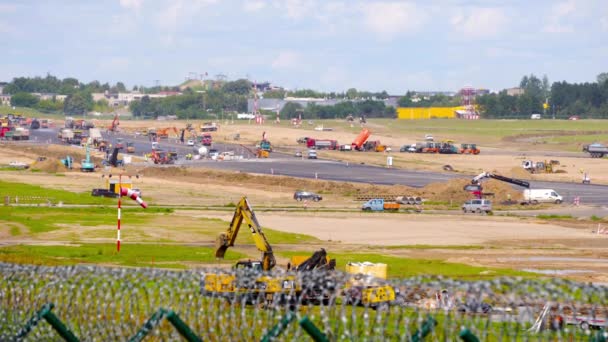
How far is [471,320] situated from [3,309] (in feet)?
31.0

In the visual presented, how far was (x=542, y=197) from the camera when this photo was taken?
10256 cm

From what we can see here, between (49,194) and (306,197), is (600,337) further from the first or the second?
(49,194)

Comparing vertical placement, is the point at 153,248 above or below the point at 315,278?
below

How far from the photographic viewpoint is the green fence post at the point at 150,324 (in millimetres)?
16625

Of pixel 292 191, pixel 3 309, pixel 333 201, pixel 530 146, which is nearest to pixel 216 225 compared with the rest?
pixel 333 201

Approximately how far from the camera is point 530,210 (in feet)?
317

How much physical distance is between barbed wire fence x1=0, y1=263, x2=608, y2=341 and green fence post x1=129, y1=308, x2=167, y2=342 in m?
0.02

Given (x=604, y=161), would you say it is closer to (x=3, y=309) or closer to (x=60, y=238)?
(x=60, y=238)

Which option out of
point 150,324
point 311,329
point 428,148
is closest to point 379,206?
point 150,324

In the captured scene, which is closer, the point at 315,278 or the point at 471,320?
the point at 471,320

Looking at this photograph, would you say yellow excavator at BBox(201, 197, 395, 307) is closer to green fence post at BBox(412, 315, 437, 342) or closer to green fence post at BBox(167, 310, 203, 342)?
green fence post at BBox(167, 310, 203, 342)

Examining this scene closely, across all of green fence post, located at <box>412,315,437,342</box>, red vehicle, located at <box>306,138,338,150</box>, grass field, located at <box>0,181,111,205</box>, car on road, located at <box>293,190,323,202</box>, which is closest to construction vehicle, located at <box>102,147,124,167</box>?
grass field, located at <box>0,181,111,205</box>

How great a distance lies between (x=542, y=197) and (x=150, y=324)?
293 feet

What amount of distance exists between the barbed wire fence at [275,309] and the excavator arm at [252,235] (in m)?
23.1
